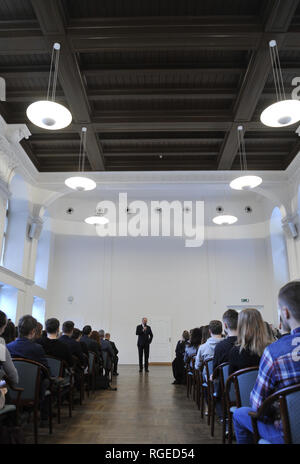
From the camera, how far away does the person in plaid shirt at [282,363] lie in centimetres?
179

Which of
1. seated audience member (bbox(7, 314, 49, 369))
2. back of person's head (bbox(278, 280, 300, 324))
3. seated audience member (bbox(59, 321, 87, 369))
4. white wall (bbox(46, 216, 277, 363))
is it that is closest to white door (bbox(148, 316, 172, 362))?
white wall (bbox(46, 216, 277, 363))

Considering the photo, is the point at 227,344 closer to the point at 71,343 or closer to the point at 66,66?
the point at 71,343

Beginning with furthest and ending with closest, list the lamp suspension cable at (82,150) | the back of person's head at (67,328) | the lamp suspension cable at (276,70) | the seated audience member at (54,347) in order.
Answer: the lamp suspension cable at (82,150)
the lamp suspension cable at (276,70)
the back of person's head at (67,328)
the seated audience member at (54,347)

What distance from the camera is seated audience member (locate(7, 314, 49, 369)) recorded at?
337cm

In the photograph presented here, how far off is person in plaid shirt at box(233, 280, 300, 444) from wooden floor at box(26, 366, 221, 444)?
5.57 ft

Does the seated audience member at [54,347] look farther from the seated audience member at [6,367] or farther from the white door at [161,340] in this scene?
the white door at [161,340]

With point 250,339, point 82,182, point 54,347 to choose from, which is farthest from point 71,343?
point 82,182

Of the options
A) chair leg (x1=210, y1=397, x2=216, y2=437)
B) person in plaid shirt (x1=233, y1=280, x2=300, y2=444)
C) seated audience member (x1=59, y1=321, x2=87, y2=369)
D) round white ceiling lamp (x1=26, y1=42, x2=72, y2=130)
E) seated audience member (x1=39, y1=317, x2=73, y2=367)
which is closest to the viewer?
person in plaid shirt (x1=233, y1=280, x2=300, y2=444)

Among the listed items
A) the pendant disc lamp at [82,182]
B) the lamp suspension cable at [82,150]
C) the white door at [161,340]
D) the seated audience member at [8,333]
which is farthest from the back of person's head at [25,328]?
the white door at [161,340]

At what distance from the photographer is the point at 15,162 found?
888 cm

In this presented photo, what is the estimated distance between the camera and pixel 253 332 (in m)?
Answer: 2.77

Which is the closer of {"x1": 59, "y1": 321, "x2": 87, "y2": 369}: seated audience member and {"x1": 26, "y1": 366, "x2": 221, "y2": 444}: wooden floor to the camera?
{"x1": 26, "y1": 366, "x2": 221, "y2": 444}: wooden floor

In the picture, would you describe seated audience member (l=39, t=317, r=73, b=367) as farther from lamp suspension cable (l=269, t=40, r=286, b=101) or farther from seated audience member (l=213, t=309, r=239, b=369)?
lamp suspension cable (l=269, t=40, r=286, b=101)
